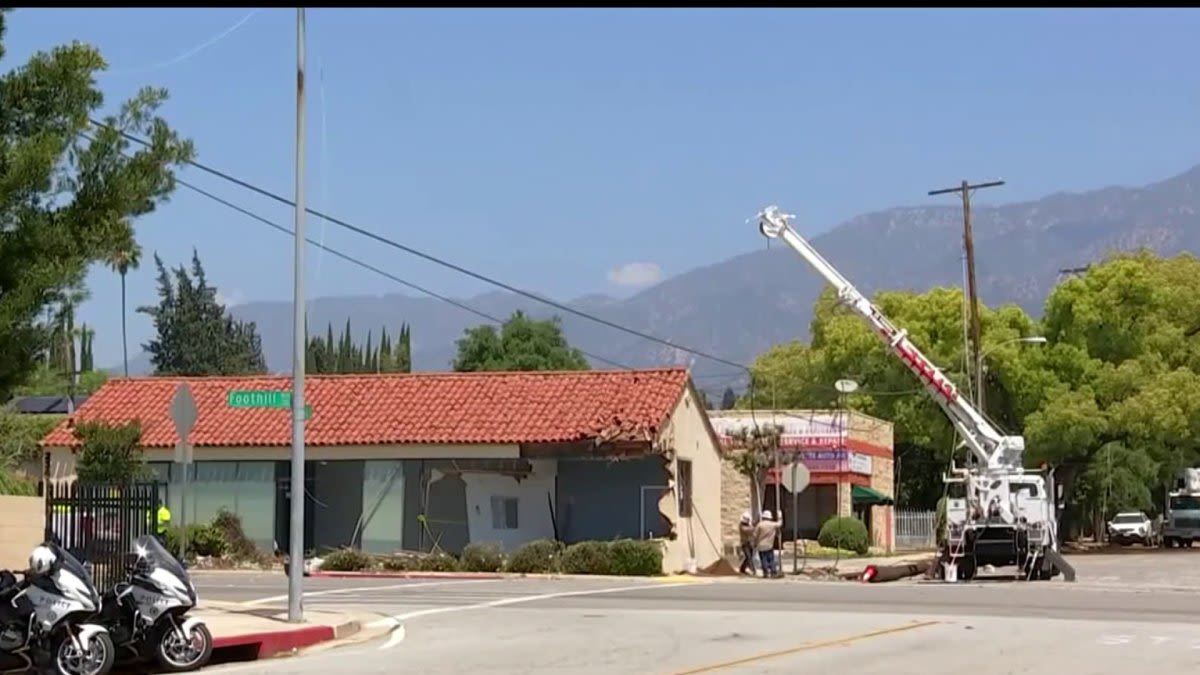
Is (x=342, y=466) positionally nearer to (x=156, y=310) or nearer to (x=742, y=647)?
(x=742, y=647)

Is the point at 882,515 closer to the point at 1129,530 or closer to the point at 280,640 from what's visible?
the point at 1129,530

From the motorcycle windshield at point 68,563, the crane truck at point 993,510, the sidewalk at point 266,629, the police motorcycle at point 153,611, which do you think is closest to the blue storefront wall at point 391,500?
the crane truck at point 993,510

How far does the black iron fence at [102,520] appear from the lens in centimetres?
2088

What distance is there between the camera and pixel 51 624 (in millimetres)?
15492

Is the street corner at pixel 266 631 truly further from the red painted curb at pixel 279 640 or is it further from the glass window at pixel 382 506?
the glass window at pixel 382 506

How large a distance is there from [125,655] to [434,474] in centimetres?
2303

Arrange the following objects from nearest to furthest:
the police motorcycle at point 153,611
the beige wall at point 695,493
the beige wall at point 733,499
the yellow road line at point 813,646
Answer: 1. the yellow road line at point 813,646
2. the police motorcycle at point 153,611
3. the beige wall at point 695,493
4. the beige wall at point 733,499

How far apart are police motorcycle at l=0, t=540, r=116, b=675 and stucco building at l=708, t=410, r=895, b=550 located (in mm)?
34755

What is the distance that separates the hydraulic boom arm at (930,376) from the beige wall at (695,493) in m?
4.57

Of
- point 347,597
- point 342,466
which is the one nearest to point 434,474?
point 342,466

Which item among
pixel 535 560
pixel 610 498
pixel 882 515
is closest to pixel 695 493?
pixel 610 498

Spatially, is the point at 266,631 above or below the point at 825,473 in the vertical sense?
below

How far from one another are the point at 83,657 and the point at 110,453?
66.8 ft

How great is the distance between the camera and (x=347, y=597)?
89.8 feet
